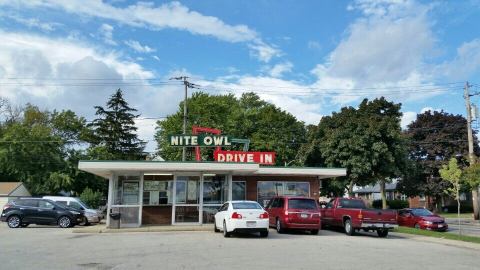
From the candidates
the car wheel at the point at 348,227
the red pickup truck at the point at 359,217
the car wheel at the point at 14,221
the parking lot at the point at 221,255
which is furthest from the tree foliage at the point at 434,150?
the car wheel at the point at 14,221

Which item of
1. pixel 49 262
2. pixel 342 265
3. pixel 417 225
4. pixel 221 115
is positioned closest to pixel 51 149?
pixel 221 115

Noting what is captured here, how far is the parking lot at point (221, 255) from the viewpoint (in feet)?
37.2

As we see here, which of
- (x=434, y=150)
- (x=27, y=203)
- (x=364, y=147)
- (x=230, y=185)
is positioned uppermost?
(x=434, y=150)

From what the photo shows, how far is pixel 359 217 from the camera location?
20.5 metres

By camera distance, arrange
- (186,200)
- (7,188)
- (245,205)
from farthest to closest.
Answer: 1. (7,188)
2. (186,200)
3. (245,205)

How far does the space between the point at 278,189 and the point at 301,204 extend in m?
7.64

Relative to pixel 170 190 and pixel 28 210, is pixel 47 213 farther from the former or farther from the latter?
pixel 170 190

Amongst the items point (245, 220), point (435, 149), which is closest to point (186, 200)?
point (245, 220)

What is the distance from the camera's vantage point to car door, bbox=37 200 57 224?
2633 centimetres

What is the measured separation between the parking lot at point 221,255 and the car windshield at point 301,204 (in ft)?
10.00

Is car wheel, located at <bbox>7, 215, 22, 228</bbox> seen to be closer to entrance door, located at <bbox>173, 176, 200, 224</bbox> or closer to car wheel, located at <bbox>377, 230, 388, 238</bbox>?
entrance door, located at <bbox>173, 176, 200, 224</bbox>

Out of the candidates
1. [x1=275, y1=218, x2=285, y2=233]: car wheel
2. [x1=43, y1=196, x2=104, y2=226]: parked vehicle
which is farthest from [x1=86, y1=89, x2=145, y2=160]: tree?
[x1=275, y1=218, x2=285, y2=233]: car wheel

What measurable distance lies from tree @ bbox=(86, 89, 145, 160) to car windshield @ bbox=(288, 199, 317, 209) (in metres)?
39.8

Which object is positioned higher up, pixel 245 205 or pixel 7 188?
pixel 7 188
